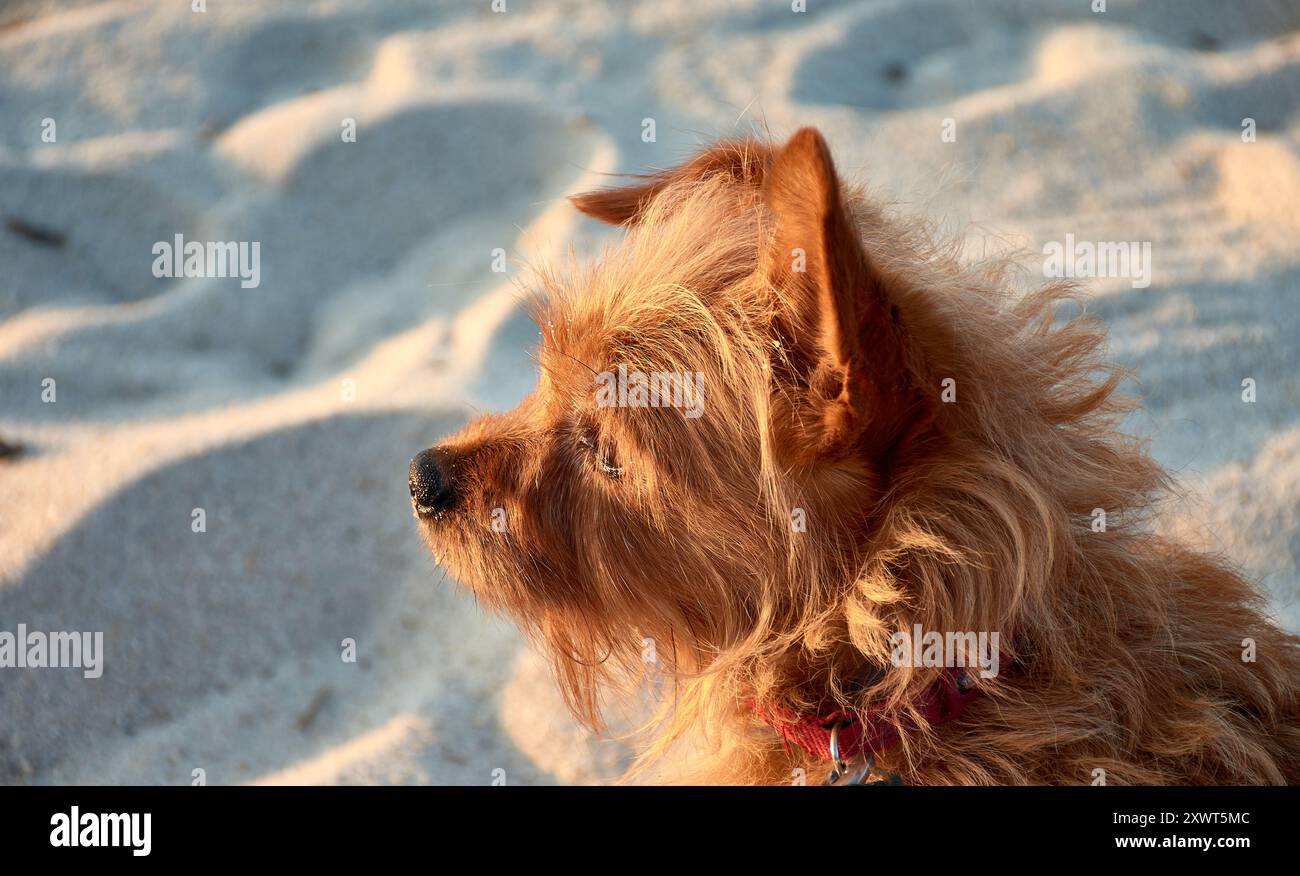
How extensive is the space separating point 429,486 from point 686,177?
0.82 metres

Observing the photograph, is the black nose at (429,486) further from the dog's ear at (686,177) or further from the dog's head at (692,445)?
the dog's ear at (686,177)

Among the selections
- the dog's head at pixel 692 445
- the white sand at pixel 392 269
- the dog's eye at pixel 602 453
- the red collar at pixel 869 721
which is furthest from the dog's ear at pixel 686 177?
the red collar at pixel 869 721

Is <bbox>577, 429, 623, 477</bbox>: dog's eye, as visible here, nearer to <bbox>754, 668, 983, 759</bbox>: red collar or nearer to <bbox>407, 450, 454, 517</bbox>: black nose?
<bbox>407, 450, 454, 517</bbox>: black nose

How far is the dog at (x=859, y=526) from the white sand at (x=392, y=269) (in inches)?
33.3

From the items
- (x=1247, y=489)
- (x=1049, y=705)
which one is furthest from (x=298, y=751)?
(x=1247, y=489)

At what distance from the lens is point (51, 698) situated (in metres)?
2.83

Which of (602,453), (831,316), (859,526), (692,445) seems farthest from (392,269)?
(831,316)

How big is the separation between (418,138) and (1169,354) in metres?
2.80

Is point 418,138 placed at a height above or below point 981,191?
above

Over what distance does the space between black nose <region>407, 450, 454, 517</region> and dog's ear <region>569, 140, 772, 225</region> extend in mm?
662

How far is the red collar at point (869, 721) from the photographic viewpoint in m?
1.81
